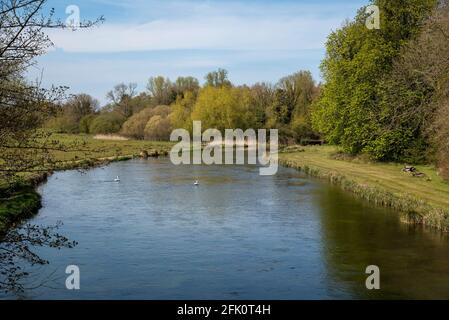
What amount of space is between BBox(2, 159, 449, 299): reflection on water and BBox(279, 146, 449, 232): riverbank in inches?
40.5

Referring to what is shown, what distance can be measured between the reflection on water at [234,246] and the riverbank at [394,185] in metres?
1.03

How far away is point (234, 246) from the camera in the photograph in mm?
21266

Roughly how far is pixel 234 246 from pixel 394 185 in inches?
629

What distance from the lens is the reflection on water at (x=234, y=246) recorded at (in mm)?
16297

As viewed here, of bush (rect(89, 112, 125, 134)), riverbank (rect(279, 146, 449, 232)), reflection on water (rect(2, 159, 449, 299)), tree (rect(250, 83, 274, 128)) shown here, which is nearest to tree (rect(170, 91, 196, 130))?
tree (rect(250, 83, 274, 128))

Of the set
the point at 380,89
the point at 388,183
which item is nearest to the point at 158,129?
the point at 380,89

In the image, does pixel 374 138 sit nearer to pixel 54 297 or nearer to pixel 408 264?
pixel 408 264

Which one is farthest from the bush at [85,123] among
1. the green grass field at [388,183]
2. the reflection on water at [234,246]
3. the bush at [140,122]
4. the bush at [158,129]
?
the reflection on water at [234,246]

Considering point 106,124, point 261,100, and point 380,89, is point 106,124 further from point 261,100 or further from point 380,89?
point 380,89

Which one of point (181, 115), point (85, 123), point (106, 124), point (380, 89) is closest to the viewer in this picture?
point (380, 89)

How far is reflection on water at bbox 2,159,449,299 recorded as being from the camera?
16.3 m

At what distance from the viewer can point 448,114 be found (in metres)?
25.1

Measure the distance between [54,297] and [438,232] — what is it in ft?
53.1
